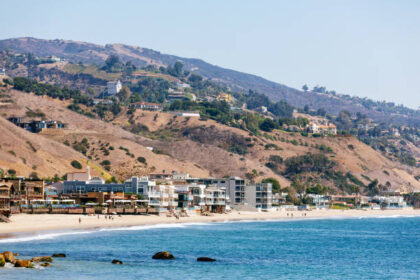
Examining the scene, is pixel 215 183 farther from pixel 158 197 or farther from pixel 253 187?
pixel 158 197

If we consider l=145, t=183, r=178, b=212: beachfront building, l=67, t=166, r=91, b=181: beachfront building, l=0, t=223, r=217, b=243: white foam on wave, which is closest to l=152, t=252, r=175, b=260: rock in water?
l=0, t=223, r=217, b=243: white foam on wave

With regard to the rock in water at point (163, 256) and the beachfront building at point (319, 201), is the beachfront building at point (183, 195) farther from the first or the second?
the beachfront building at point (319, 201)

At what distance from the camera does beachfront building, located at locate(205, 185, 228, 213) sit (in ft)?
464

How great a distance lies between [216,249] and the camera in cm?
7731

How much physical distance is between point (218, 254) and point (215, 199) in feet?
237

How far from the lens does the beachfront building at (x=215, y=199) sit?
5571 inches

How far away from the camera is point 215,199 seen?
144625mm

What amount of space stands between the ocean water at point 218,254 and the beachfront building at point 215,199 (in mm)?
33724

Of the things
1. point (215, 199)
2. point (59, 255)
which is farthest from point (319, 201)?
point (59, 255)

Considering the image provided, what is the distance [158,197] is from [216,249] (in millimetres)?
47626

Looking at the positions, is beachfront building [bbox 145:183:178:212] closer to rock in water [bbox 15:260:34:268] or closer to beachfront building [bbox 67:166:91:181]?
beachfront building [bbox 67:166:91:181]

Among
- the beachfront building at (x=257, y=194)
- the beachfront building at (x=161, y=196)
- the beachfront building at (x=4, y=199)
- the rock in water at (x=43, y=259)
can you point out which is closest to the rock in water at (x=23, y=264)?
the rock in water at (x=43, y=259)

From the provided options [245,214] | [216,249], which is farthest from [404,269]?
[245,214]

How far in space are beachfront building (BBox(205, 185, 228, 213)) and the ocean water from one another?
33724 mm
